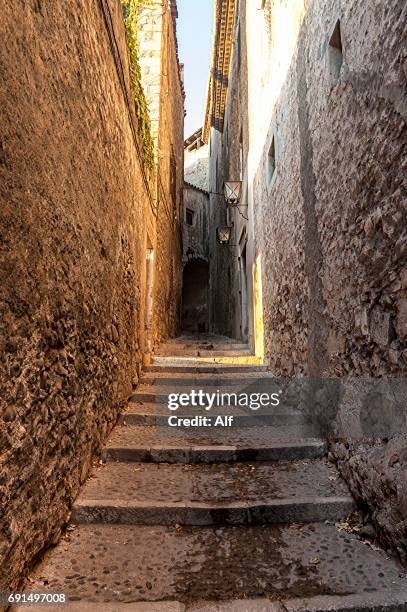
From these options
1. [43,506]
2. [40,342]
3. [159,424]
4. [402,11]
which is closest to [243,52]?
[402,11]

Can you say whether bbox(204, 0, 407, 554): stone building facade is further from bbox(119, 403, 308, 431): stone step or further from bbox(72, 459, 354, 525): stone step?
bbox(119, 403, 308, 431): stone step

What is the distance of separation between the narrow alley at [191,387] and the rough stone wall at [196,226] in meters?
14.2

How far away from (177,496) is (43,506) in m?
0.87

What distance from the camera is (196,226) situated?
19.2 metres

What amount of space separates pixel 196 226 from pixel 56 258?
57.7 ft

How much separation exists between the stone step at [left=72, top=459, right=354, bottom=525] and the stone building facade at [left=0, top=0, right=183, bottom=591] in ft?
0.68

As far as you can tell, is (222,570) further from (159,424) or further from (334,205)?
(334,205)

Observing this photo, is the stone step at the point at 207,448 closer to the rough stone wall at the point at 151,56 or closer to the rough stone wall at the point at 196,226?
the rough stone wall at the point at 151,56

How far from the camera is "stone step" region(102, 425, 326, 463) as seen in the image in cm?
297

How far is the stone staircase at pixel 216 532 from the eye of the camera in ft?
5.53

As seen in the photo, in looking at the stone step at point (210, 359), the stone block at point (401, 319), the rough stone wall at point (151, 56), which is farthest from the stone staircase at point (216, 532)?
the rough stone wall at point (151, 56)

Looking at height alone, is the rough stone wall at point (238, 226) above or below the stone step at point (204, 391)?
above

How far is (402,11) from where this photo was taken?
1882 millimetres

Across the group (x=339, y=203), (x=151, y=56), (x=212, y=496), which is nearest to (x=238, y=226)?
(x=151, y=56)
